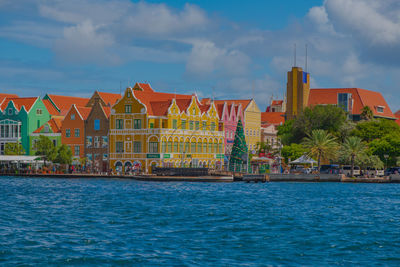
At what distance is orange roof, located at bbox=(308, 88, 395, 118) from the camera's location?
152m

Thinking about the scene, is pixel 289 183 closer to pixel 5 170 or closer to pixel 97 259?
pixel 5 170

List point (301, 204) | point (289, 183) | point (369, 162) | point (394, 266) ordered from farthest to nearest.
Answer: point (369, 162) < point (289, 183) < point (301, 204) < point (394, 266)

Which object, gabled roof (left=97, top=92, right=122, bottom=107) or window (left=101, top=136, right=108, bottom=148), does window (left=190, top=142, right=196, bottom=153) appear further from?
gabled roof (left=97, top=92, right=122, bottom=107)

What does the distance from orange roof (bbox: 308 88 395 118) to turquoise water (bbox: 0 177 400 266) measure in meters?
78.3

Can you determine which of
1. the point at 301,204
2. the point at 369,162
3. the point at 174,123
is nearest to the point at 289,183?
the point at 369,162

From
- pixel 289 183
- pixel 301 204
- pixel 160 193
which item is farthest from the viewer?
pixel 289 183

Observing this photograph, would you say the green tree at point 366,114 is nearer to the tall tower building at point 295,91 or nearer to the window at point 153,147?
the tall tower building at point 295,91

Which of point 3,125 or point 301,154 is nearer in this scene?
point 301,154

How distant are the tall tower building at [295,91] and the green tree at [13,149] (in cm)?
5848

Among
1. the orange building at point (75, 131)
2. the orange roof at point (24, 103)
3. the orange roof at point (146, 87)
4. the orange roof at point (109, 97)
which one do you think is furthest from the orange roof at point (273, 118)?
the orange roof at point (24, 103)

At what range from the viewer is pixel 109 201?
63031 mm

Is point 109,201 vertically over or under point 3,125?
under

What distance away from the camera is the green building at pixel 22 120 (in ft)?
404

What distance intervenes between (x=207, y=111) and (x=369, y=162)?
93.6 ft
